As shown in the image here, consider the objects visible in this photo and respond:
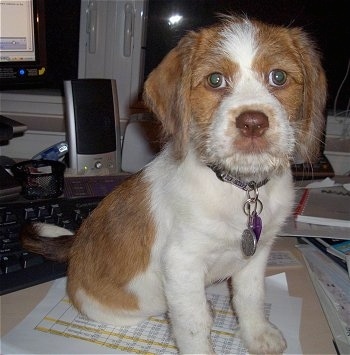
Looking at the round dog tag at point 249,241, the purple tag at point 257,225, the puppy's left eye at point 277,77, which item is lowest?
the round dog tag at point 249,241

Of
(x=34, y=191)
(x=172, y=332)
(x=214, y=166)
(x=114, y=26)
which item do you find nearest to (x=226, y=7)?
(x=114, y=26)

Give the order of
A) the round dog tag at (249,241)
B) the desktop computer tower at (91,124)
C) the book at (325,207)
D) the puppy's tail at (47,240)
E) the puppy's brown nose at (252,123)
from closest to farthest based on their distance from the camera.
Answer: the puppy's brown nose at (252,123), the round dog tag at (249,241), the puppy's tail at (47,240), the book at (325,207), the desktop computer tower at (91,124)

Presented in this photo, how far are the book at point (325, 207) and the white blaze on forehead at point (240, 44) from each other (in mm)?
597

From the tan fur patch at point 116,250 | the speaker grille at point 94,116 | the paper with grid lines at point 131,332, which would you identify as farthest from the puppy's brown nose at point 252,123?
the speaker grille at point 94,116

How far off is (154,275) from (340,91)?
5.79 ft

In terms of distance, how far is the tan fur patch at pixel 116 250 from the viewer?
1081 millimetres

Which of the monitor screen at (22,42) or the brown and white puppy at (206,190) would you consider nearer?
the brown and white puppy at (206,190)

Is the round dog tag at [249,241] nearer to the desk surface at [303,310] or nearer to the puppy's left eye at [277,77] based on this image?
the desk surface at [303,310]

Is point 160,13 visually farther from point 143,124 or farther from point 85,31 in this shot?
point 143,124

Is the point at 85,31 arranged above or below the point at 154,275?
above

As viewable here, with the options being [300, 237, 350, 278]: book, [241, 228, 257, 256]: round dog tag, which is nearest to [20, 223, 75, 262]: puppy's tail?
[241, 228, 257, 256]: round dog tag

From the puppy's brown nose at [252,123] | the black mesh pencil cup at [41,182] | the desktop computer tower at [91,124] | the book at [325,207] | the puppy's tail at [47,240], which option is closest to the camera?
the puppy's brown nose at [252,123]

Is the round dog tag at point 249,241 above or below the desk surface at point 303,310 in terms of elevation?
above

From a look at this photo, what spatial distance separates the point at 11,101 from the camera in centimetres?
230
